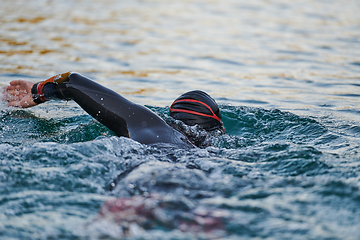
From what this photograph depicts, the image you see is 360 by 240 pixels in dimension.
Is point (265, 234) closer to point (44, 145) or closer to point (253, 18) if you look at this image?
point (44, 145)

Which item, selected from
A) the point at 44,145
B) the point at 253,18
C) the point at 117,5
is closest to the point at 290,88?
the point at 44,145

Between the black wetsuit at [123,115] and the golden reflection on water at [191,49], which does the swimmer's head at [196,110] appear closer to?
the black wetsuit at [123,115]

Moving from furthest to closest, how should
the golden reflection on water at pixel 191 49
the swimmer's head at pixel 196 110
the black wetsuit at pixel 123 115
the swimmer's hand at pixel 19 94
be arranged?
the golden reflection on water at pixel 191 49 → the swimmer's hand at pixel 19 94 → the swimmer's head at pixel 196 110 → the black wetsuit at pixel 123 115

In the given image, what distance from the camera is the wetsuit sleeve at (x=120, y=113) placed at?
12.7 ft

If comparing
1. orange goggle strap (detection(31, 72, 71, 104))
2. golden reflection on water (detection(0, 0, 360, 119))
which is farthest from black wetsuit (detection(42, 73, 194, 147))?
golden reflection on water (detection(0, 0, 360, 119))

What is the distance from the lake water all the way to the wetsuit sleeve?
0.20 meters

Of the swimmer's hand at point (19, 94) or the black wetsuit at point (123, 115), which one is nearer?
the black wetsuit at point (123, 115)

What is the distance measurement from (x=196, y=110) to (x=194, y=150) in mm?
646

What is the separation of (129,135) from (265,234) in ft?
6.19

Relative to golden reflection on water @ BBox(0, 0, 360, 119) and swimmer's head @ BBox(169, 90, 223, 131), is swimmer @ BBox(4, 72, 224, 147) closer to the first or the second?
swimmer's head @ BBox(169, 90, 223, 131)

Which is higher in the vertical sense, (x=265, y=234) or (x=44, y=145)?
(x=44, y=145)

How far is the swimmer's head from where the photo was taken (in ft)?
14.1

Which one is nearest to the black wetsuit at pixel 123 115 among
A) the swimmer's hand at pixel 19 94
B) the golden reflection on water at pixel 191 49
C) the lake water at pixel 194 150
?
the lake water at pixel 194 150

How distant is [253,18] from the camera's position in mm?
16016
